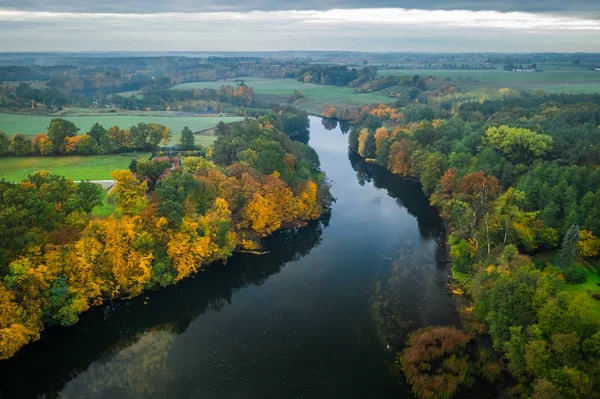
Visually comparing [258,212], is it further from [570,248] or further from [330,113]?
[330,113]

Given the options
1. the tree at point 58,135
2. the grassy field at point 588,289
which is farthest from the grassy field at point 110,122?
the grassy field at point 588,289

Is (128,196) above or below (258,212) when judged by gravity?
above

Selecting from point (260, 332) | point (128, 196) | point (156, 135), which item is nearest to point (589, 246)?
point (260, 332)

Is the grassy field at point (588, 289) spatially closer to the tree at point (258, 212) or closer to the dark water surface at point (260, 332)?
the dark water surface at point (260, 332)

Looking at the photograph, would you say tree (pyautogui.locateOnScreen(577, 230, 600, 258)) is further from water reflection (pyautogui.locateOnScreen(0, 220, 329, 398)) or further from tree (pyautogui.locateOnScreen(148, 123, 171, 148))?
tree (pyautogui.locateOnScreen(148, 123, 171, 148))

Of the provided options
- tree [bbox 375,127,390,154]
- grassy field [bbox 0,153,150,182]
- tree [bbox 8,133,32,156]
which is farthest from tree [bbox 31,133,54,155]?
tree [bbox 375,127,390,154]
